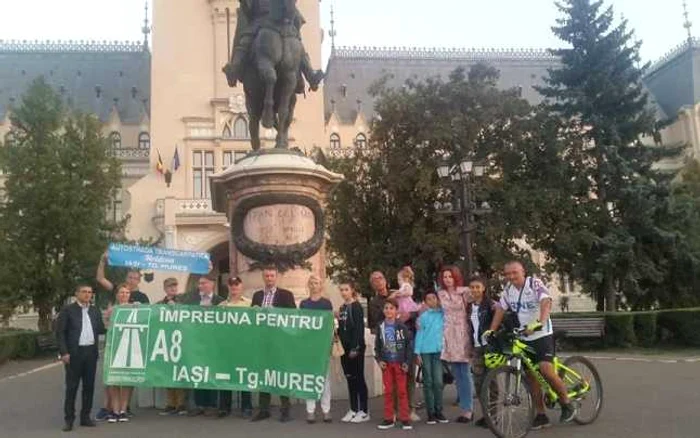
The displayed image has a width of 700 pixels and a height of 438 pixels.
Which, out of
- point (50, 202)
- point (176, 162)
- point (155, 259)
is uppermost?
point (176, 162)

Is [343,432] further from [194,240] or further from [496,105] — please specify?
[194,240]

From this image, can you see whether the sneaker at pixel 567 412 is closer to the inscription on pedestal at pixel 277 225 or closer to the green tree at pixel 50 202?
the inscription on pedestal at pixel 277 225

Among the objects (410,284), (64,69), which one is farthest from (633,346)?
(64,69)

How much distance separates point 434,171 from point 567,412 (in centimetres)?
1946

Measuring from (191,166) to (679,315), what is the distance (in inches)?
1199

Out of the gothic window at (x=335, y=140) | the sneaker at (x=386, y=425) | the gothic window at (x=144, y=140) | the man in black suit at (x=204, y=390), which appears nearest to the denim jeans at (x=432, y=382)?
the sneaker at (x=386, y=425)

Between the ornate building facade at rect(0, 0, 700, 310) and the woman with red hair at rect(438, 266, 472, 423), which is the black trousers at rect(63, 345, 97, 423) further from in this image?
the ornate building facade at rect(0, 0, 700, 310)

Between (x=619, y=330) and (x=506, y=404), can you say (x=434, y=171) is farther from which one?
(x=506, y=404)

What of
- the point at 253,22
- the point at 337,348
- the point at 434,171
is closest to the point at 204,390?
the point at 337,348

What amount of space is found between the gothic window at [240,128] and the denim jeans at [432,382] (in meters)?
37.1

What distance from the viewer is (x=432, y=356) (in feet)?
28.7

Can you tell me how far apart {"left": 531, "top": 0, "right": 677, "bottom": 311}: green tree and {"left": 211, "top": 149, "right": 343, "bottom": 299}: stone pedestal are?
17.6m

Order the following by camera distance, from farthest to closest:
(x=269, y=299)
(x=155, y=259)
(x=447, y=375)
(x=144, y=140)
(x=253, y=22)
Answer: (x=144, y=140) < (x=253, y=22) < (x=155, y=259) < (x=447, y=375) < (x=269, y=299)

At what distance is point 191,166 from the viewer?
44156 mm
